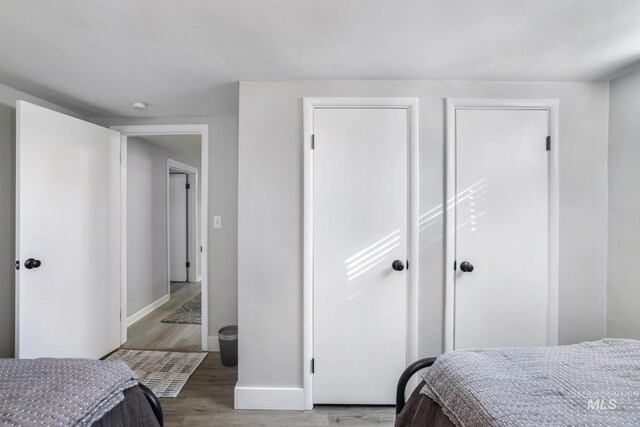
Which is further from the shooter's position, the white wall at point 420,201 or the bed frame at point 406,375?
the white wall at point 420,201

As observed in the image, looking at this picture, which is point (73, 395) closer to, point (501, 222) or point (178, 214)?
point (501, 222)

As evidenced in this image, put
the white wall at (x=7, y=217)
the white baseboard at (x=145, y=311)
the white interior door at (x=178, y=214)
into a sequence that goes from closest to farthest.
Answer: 1. the white wall at (x=7, y=217)
2. the white baseboard at (x=145, y=311)
3. the white interior door at (x=178, y=214)

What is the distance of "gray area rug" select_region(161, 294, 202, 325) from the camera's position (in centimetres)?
353

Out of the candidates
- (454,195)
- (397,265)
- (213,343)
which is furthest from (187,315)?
(454,195)

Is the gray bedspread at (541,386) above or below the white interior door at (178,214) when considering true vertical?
below

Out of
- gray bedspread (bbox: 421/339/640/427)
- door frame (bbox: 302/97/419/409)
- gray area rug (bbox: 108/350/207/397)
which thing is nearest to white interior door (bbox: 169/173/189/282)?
gray area rug (bbox: 108/350/207/397)

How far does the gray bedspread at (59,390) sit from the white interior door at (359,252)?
119 centimetres

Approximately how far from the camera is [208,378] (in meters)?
2.36

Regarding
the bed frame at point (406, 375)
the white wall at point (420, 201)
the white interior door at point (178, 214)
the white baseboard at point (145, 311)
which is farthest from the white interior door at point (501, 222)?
the white interior door at point (178, 214)

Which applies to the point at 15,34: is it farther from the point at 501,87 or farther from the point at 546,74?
the point at 546,74

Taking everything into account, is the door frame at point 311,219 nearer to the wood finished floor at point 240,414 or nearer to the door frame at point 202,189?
the wood finished floor at point 240,414

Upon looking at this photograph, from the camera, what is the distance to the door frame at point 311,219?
196 cm

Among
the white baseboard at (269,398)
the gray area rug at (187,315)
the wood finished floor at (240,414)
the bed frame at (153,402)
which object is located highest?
the bed frame at (153,402)

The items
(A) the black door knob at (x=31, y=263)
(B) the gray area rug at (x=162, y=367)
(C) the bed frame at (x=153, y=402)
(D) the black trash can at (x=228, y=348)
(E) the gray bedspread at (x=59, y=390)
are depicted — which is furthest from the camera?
(D) the black trash can at (x=228, y=348)
